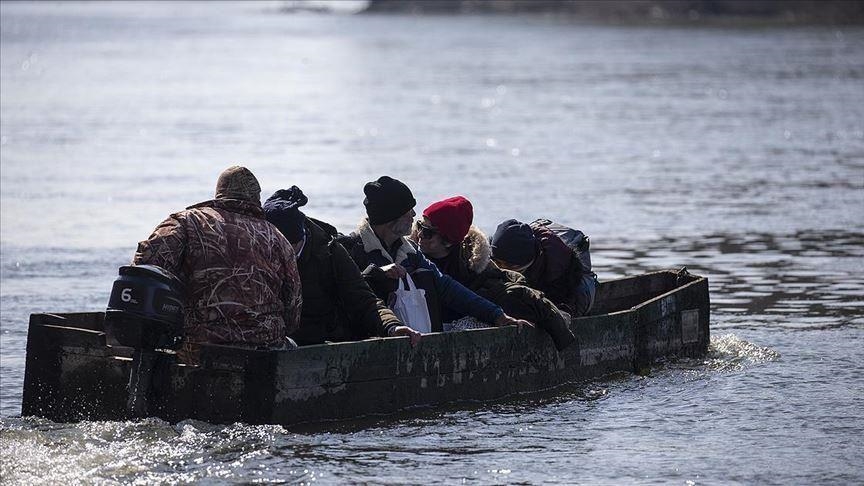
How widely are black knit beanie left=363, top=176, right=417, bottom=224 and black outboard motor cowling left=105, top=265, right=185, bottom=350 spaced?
64.6 inches

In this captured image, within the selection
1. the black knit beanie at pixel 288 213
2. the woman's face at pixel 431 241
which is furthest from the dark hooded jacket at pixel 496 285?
the black knit beanie at pixel 288 213

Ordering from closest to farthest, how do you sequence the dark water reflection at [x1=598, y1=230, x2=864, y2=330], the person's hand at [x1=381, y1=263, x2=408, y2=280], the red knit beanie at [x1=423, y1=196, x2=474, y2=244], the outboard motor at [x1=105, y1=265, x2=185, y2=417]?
the outboard motor at [x1=105, y1=265, x2=185, y2=417] → the person's hand at [x1=381, y1=263, x2=408, y2=280] → the red knit beanie at [x1=423, y1=196, x2=474, y2=244] → the dark water reflection at [x1=598, y1=230, x2=864, y2=330]

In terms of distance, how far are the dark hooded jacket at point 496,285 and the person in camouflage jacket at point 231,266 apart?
1714 millimetres

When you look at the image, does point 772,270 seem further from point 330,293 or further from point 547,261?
point 330,293

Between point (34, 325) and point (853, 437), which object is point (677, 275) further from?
point (34, 325)

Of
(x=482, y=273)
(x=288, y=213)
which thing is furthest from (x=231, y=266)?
(x=482, y=273)

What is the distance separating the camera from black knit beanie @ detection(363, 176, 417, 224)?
1055cm

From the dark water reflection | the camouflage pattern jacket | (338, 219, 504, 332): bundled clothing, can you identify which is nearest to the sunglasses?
(338, 219, 504, 332): bundled clothing

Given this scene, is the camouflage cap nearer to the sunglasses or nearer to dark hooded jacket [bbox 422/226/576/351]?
the sunglasses

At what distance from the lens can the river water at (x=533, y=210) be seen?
31.8 ft

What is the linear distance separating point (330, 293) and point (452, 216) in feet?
3.34

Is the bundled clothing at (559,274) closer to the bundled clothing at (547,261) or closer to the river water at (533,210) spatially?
the bundled clothing at (547,261)

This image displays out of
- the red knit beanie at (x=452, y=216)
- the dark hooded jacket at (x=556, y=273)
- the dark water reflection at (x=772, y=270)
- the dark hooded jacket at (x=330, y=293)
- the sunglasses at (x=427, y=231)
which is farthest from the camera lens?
the dark water reflection at (x=772, y=270)

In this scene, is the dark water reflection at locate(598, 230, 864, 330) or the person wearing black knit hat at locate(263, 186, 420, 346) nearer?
the person wearing black knit hat at locate(263, 186, 420, 346)
